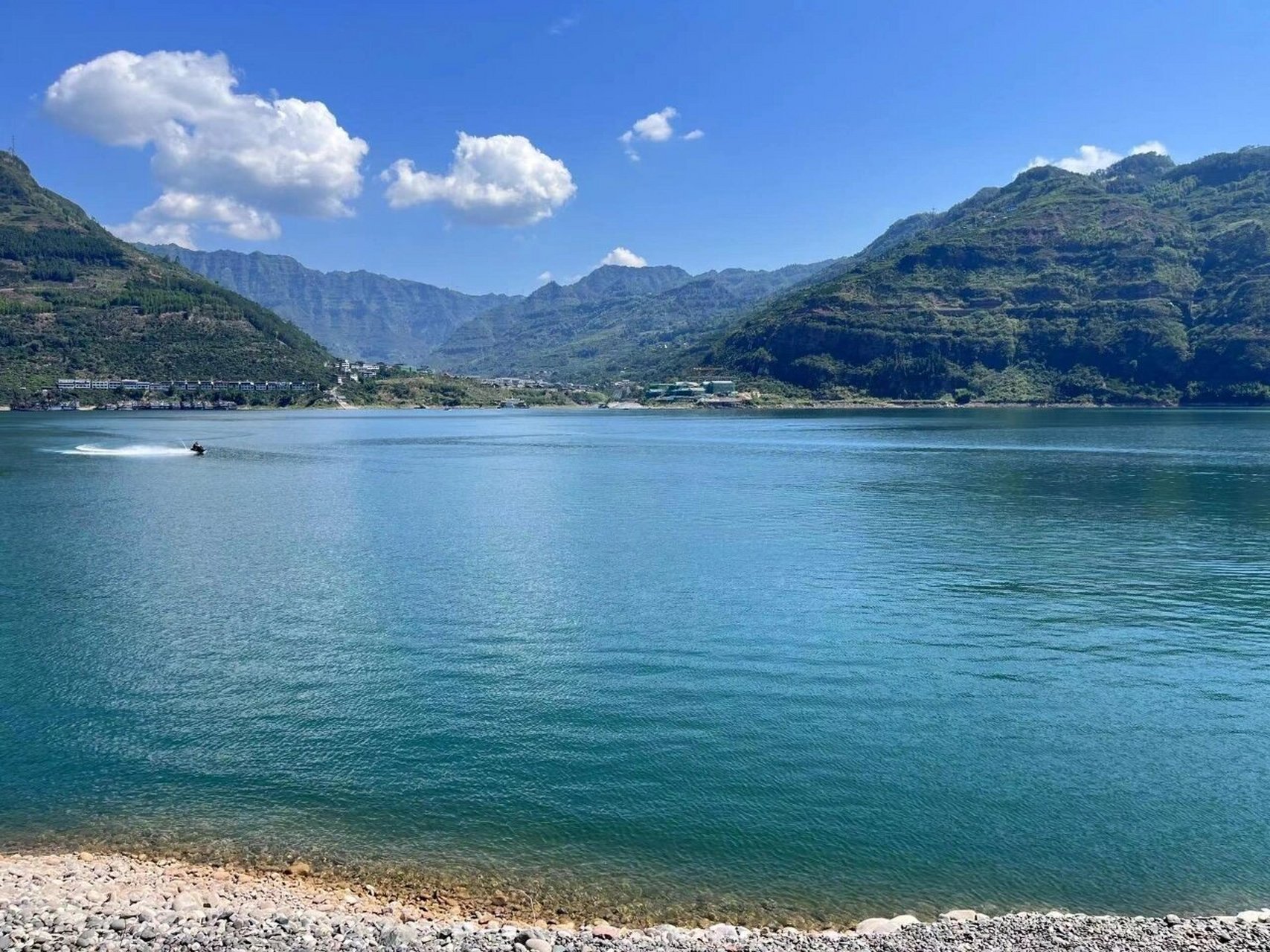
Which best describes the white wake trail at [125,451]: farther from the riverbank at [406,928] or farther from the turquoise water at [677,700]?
the riverbank at [406,928]

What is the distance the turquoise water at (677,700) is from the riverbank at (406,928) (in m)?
1.51

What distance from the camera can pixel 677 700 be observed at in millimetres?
27234

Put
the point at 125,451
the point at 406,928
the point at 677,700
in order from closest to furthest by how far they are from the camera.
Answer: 1. the point at 406,928
2. the point at 677,700
3. the point at 125,451

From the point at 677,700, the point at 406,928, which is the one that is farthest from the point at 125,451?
the point at 406,928

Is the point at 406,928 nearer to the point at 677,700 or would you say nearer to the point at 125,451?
the point at 677,700

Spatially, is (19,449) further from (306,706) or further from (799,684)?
(799,684)

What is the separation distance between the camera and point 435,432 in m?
190

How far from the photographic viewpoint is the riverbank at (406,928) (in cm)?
1452

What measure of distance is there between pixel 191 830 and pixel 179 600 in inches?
925

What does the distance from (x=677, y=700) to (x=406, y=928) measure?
13284mm

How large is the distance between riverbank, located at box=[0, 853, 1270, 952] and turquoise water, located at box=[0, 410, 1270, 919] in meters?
1.51

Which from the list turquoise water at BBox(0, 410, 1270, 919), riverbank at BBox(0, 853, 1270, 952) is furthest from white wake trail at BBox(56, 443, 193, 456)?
riverbank at BBox(0, 853, 1270, 952)

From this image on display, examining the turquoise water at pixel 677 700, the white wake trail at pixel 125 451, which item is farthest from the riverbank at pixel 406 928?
the white wake trail at pixel 125 451

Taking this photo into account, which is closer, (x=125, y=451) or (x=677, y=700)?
(x=677, y=700)
